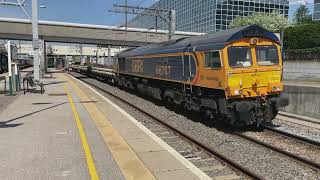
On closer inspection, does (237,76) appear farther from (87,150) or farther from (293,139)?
(87,150)

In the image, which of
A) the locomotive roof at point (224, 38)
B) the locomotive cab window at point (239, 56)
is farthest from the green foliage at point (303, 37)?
the locomotive cab window at point (239, 56)

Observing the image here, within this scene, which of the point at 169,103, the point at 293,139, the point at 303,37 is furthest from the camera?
the point at 303,37

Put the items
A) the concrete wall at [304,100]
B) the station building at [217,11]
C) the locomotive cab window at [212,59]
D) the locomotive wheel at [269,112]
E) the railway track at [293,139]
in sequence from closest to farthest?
the railway track at [293,139]
the locomotive cab window at [212,59]
the locomotive wheel at [269,112]
the concrete wall at [304,100]
the station building at [217,11]

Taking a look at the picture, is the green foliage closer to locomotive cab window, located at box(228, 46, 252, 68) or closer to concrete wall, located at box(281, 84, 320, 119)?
concrete wall, located at box(281, 84, 320, 119)

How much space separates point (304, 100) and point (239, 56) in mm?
6166

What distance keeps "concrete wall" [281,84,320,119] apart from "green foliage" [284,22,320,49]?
2587cm

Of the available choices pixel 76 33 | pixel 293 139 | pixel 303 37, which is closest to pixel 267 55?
pixel 293 139

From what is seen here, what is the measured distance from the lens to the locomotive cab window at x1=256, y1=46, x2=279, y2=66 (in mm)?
13447

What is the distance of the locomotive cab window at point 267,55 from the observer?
13.4 m

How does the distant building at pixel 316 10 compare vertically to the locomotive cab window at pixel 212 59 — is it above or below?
above

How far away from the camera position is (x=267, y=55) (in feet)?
44.8

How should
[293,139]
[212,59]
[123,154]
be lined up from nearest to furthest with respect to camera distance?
1. [123,154]
2. [293,139]
3. [212,59]

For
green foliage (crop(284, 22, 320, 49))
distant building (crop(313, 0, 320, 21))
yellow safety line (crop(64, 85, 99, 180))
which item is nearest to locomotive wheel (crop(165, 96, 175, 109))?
yellow safety line (crop(64, 85, 99, 180))

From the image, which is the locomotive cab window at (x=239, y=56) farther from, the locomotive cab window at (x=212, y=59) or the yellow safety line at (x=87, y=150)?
the yellow safety line at (x=87, y=150)
